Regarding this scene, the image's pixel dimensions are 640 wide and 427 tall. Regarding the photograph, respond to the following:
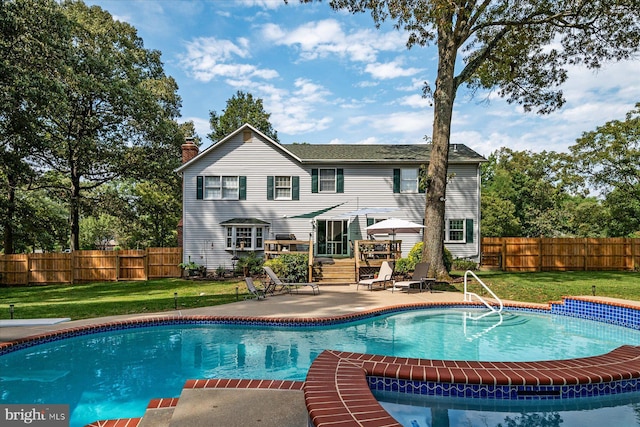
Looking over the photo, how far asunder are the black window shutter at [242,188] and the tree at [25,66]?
9.09 metres

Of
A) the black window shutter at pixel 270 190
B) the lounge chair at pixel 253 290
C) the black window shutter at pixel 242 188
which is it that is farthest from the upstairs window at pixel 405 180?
the lounge chair at pixel 253 290

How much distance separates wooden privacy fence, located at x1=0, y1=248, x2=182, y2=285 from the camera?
60.0 ft

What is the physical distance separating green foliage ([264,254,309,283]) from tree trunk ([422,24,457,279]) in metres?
4.92

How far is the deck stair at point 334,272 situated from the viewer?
1631cm

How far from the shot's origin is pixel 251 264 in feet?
→ 61.3

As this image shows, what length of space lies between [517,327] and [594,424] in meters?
5.12

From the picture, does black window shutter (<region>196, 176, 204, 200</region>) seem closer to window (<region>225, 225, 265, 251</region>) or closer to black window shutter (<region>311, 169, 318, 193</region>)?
window (<region>225, 225, 265, 251</region>)

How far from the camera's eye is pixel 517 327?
887 centimetres

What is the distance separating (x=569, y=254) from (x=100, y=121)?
2830 cm

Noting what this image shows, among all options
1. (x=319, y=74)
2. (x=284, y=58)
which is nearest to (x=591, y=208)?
(x=319, y=74)

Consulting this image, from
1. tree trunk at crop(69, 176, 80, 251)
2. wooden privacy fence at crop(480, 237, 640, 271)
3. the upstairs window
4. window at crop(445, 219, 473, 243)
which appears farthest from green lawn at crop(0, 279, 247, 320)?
wooden privacy fence at crop(480, 237, 640, 271)

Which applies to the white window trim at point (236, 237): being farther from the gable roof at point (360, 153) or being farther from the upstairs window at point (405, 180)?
the upstairs window at point (405, 180)

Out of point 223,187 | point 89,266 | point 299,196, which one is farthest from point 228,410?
point 89,266

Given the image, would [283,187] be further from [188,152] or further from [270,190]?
[188,152]
